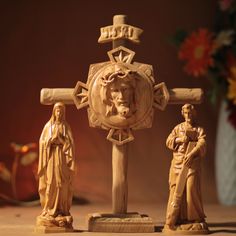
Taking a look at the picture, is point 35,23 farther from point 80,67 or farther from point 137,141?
point 137,141

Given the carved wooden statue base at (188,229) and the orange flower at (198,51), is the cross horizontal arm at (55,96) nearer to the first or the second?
the carved wooden statue base at (188,229)

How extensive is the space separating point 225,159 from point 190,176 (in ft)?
3.64

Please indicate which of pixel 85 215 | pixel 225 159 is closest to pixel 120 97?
pixel 85 215

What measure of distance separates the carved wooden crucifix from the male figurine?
13 cm

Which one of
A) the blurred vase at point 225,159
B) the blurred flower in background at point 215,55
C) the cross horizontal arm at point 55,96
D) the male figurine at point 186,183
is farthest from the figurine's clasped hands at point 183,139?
the blurred vase at point 225,159

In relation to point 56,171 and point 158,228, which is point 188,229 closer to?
point 158,228

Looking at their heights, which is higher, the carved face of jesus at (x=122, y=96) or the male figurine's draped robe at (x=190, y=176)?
the carved face of jesus at (x=122, y=96)

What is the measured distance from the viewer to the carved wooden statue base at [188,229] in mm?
2768

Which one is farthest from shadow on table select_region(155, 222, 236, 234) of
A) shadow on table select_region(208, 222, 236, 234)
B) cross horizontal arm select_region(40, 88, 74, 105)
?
cross horizontal arm select_region(40, 88, 74, 105)

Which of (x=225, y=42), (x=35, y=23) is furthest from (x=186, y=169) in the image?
(x=35, y=23)

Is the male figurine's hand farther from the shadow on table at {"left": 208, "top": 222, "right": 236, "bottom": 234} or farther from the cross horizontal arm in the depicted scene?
the cross horizontal arm

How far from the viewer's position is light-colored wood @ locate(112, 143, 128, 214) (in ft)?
9.46

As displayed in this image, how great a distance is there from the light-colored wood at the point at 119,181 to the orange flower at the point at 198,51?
0.78 metres

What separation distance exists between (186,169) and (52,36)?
151cm
